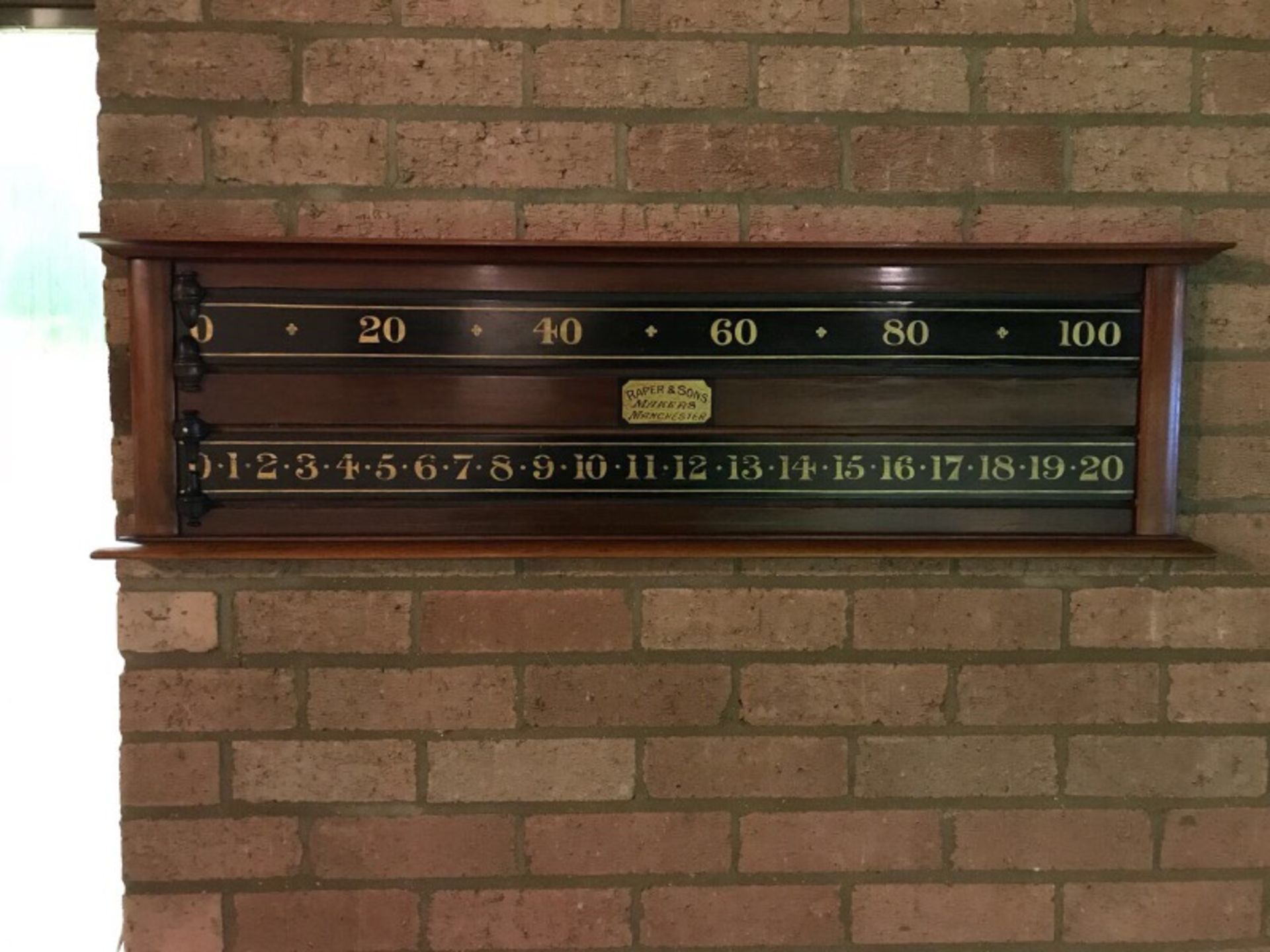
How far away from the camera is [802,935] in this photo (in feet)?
4.74

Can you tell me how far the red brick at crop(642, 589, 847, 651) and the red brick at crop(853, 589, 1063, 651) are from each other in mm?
54

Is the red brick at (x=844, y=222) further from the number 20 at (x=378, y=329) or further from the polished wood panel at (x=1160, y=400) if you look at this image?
the number 20 at (x=378, y=329)

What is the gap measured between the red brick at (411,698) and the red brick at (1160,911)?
0.97 metres

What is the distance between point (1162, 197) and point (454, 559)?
121 cm

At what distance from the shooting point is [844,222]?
1.36 metres

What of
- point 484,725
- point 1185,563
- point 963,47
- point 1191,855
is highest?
point 963,47

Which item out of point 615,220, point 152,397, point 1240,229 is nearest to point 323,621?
point 152,397

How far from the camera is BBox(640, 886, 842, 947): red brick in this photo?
1435mm

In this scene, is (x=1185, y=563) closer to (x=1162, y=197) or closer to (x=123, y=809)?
(x=1162, y=197)

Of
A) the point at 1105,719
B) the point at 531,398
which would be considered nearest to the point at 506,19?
the point at 531,398

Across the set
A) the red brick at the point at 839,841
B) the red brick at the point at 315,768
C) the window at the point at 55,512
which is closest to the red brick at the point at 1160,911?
the red brick at the point at 839,841

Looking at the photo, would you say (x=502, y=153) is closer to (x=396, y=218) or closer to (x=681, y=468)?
(x=396, y=218)

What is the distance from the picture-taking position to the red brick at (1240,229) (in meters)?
1.38

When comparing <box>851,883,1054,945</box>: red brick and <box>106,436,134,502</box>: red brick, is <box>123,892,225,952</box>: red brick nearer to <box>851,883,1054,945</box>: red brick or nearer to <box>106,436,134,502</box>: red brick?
<box>106,436,134,502</box>: red brick
